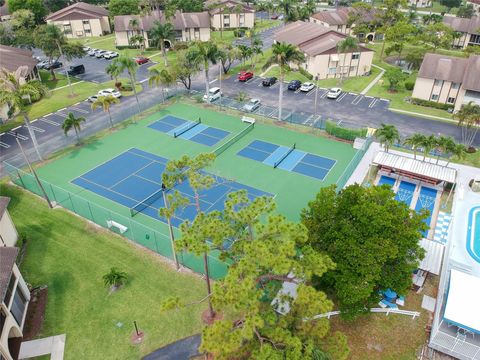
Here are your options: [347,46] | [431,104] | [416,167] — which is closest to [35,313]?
[416,167]

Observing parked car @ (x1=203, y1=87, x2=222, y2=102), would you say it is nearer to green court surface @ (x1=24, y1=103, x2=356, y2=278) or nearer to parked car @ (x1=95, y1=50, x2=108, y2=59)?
green court surface @ (x1=24, y1=103, x2=356, y2=278)

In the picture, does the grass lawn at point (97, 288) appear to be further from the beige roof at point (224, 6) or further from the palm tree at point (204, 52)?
the beige roof at point (224, 6)

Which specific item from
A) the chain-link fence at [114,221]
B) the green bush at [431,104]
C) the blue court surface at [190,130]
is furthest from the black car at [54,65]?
the green bush at [431,104]

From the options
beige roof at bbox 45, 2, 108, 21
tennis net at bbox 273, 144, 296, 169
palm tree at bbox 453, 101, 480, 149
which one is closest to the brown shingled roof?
tennis net at bbox 273, 144, 296, 169

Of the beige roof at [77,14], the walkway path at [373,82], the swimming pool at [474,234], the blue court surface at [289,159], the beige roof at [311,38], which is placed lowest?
the swimming pool at [474,234]

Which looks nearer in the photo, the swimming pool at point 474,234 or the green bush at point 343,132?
the swimming pool at point 474,234

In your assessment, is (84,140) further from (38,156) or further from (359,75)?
(359,75)

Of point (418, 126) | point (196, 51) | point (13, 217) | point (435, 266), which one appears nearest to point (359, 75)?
point (418, 126)
